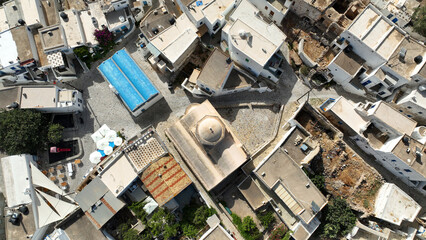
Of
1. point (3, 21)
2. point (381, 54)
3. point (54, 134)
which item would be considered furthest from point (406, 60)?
point (3, 21)

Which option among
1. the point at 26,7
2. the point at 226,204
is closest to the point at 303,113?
the point at 226,204

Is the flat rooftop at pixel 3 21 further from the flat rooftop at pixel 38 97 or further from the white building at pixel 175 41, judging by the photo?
the white building at pixel 175 41

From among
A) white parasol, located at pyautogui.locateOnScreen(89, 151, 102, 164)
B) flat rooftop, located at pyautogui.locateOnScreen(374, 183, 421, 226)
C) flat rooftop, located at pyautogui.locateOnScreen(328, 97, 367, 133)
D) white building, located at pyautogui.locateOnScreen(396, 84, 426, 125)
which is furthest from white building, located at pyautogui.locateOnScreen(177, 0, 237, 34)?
flat rooftop, located at pyautogui.locateOnScreen(374, 183, 421, 226)

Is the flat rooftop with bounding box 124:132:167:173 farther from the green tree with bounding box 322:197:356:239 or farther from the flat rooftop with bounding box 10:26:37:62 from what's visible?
the green tree with bounding box 322:197:356:239

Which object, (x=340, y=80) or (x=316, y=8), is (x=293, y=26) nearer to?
(x=316, y=8)

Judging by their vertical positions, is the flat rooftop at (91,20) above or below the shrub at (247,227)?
above

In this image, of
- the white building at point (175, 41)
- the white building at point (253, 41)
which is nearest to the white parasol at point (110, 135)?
the white building at point (175, 41)
